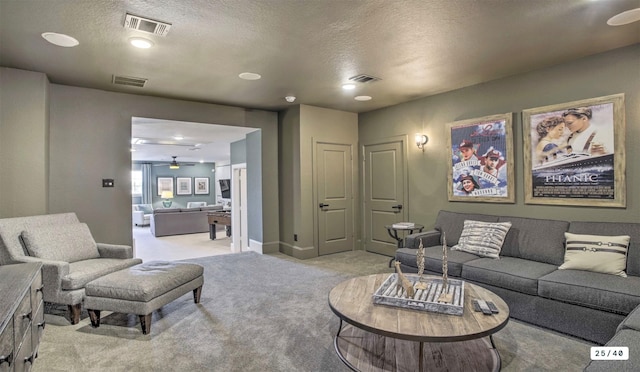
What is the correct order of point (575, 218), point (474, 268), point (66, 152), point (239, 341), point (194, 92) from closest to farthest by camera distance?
point (239, 341) → point (474, 268) → point (575, 218) → point (66, 152) → point (194, 92)

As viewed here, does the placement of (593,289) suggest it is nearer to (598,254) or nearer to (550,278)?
(550,278)

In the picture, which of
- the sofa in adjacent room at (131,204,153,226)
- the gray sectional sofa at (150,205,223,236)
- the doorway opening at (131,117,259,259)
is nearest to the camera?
the doorway opening at (131,117,259,259)

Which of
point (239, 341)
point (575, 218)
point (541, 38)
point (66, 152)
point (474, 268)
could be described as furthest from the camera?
point (66, 152)

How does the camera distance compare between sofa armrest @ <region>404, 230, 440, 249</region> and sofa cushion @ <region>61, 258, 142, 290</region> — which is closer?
sofa cushion @ <region>61, 258, 142, 290</region>

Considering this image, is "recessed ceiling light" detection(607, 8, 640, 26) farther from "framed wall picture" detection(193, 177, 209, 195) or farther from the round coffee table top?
"framed wall picture" detection(193, 177, 209, 195)

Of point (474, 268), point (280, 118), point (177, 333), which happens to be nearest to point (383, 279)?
point (474, 268)

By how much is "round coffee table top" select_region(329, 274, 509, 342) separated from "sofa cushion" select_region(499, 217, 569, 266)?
1.40 meters

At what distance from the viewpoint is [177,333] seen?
2824mm

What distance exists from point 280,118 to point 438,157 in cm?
281

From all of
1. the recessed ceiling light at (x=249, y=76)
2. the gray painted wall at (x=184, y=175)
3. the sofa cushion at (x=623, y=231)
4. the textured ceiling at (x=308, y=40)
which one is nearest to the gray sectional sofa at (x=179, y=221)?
the gray painted wall at (x=184, y=175)

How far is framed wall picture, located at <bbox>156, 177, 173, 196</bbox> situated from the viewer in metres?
13.8

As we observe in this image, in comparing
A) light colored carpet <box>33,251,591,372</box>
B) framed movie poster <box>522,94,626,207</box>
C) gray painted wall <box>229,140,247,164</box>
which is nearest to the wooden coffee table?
light colored carpet <box>33,251,591,372</box>

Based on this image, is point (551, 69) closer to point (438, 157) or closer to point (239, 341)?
point (438, 157)

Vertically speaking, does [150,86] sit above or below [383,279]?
above
